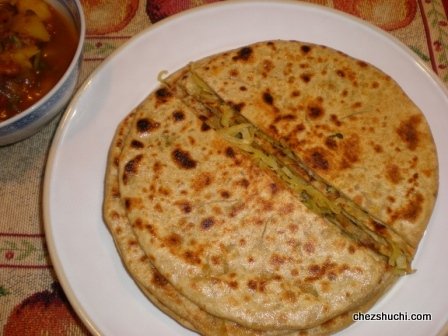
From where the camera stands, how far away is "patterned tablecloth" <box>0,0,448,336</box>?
327cm

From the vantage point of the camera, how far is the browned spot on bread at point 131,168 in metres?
3.14

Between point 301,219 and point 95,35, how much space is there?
7.42ft

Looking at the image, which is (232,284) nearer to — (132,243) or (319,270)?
(319,270)

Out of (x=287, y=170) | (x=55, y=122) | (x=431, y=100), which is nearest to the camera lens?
(x=287, y=170)

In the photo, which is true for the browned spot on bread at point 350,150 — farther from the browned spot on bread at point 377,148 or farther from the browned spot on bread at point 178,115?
the browned spot on bread at point 178,115

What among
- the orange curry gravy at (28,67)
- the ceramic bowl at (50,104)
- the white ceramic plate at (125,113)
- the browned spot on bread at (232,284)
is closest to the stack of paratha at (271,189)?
the browned spot on bread at (232,284)

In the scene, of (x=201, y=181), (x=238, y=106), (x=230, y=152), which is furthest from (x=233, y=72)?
(x=201, y=181)

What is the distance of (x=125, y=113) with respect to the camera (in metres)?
3.53

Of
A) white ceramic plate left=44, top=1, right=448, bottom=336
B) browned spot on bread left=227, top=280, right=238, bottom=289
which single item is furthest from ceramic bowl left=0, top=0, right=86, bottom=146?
browned spot on bread left=227, top=280, right=238, bottom=289

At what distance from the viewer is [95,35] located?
4.13 meters

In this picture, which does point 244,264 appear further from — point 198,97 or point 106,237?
point 198,97

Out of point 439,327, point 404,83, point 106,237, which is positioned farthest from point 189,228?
point 404,83

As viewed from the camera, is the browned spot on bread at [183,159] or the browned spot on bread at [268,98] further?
the browned spot on bread at [268,98]

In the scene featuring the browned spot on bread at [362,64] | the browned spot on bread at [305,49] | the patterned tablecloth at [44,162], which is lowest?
the patterned tablecloth at [44,162]
